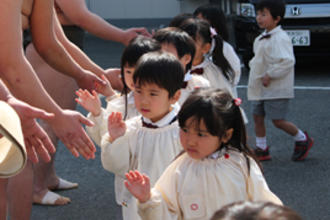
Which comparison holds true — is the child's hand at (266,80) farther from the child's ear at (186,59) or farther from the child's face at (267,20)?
the child's ear at (186,59)

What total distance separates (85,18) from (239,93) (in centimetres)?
382

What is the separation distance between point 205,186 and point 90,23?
2.01 m

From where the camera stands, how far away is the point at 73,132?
9.04 ft

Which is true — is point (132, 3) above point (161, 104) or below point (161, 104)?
below

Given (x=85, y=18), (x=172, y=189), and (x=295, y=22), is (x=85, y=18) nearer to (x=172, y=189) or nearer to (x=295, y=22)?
(x=172, y=189)

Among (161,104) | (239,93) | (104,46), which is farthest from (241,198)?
(104,46)

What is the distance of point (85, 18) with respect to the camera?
4.29 meters

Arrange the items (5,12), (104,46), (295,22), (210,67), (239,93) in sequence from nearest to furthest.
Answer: (5,12) < (210,67) < (239,93) < (295,22) < (104,46)

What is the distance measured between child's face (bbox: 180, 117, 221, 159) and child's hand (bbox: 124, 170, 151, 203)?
0.88 ft

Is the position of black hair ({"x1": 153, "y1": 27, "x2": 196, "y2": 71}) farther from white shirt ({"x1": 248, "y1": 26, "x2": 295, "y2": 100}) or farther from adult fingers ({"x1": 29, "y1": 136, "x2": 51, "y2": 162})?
adult fingers ({"x1": 29, "y1": 136, "x2": 51, "y2": 162})

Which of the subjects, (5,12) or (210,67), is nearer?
(5,12)

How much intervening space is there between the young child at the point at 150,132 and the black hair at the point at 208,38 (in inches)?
64.3

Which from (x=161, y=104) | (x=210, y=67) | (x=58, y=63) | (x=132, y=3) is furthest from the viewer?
(x=132, y=3)

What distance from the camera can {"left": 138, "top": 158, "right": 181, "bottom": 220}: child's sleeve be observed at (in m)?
2.49
